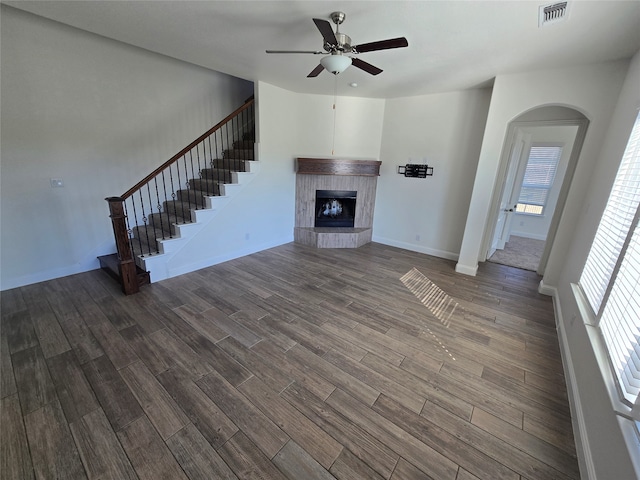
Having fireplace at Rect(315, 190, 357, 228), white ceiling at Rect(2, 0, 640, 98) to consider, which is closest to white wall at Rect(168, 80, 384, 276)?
fireplace at Rect(315, 190, 357, 228)

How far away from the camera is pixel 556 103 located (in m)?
3.16

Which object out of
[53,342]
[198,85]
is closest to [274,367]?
[53,342]

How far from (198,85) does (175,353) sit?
4374mm

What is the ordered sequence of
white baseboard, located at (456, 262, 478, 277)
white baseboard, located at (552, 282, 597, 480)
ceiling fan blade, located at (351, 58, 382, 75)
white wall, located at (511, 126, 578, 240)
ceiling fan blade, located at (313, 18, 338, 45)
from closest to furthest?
white baseboard, located at (552, 282, 597, 480)
ceiling fan blade, located at (313, 18, 338, 45)
ceiling fan blade, located at (351, 58, 382, 75)
white baseboard, located at (456, 262, 478, 277)
white wall, located at (511, 126, 578, 240)

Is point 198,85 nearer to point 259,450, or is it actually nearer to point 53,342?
point 53,342

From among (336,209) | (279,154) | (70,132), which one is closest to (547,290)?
(336,209)

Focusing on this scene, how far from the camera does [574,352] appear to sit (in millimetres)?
2121

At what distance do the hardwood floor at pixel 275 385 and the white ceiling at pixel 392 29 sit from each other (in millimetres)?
2847

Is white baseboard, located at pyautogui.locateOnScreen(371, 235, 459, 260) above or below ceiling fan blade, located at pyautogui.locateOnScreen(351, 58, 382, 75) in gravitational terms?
below

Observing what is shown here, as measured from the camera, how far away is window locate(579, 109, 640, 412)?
1.34m

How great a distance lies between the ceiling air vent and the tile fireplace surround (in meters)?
3.10

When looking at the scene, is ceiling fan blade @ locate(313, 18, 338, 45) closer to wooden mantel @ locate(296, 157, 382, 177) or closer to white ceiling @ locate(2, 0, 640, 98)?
white ceiling @ locate(2, 0, 640, 98)

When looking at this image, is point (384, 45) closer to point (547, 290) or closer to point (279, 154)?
→ point (279, 154)

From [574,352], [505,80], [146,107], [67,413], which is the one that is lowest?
[67,413]
